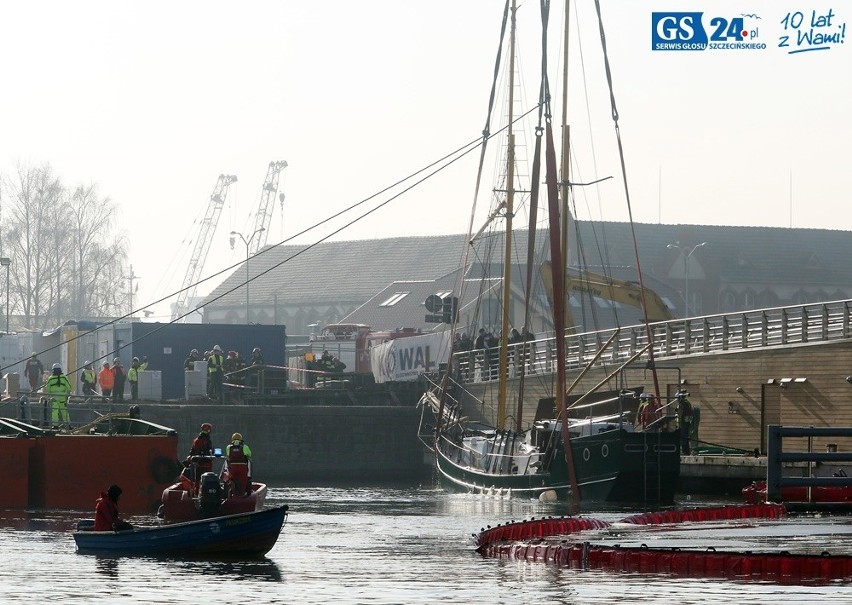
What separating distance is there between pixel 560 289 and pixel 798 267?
100 metres

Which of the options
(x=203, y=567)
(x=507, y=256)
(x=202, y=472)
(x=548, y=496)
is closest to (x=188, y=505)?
(x=202, y=472)

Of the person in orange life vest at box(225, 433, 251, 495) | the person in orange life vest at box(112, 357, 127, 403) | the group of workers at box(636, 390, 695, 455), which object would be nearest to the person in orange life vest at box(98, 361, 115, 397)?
the person in orange life vest at box(112, 357, 127, 403)

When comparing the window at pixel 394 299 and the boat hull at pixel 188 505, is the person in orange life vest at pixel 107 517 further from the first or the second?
the window at pixel 394 299

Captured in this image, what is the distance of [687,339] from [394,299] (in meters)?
71.3

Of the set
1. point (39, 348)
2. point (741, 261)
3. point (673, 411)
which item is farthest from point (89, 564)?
point (741, 261)

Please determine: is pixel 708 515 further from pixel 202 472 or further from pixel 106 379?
pixel 106 379

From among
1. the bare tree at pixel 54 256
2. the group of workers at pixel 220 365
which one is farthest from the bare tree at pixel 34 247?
the group of workers at pixel 220 365

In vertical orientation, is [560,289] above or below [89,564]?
above

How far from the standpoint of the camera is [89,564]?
91.2 ft

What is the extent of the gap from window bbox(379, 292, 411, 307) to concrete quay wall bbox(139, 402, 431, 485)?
60.6 meters

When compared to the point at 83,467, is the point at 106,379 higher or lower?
higher

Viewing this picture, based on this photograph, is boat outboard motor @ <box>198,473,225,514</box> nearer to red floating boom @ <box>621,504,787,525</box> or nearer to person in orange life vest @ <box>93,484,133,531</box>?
person in orange life vest @ <box>93,484,133,531</box>

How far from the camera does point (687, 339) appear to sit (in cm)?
5297

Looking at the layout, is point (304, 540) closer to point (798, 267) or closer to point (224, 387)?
point (224, 387)
